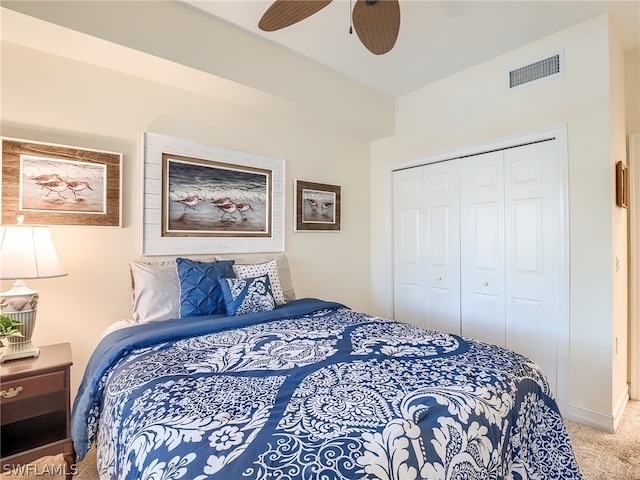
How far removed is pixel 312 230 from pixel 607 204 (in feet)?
7.46

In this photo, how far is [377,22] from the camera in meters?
1.80

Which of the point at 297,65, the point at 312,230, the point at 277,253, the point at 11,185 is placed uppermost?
the point at 297,65

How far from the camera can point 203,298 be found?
6.91 ft

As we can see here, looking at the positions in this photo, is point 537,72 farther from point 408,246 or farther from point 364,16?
point 408,246

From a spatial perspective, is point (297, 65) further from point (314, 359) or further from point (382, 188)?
point (314, 359)

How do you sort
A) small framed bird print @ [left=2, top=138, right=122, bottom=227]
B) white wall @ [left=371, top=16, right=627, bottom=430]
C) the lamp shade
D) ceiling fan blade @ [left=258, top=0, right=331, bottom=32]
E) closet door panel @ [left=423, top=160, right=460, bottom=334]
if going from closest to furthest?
the lamp shade
ceiling fan blade @ [left=258, top=0, right=331, bottom=32]
small framed bird print @ [left=2, top=138, right=122, bottom=227]
white wall @ [left=371, top=16, right=627, bottom=430]
closet door panel @ [left=423, top=160, right=460, bottom=334]

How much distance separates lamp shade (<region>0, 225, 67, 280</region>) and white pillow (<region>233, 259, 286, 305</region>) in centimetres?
102

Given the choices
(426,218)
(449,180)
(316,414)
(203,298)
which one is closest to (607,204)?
(449,180)

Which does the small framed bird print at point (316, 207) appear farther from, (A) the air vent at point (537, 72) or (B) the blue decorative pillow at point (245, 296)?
(A) the air vent at point (537, 72)

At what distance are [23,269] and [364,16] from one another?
217 centimetres

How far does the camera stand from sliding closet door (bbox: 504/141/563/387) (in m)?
2.42

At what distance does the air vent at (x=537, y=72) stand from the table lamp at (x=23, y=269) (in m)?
3.39

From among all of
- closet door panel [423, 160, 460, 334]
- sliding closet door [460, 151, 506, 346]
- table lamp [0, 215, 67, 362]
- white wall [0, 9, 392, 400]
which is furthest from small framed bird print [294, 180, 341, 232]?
table lamp [0, 215, 67, 362]

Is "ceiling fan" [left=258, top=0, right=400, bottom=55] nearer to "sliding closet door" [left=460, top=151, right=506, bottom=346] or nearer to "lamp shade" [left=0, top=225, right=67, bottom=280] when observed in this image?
"sliding closet door" [left=460, top=151, right=506, bottom=346]
